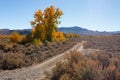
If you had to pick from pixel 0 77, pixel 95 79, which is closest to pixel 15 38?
pixel 0 77

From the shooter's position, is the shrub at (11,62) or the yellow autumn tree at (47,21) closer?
the shrub at (11,62)

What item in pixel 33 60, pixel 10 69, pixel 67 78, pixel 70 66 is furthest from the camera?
pixel 33 60

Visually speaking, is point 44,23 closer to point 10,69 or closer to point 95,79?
point 10,69

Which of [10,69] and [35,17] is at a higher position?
[35,17]

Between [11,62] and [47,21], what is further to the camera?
[47,21]

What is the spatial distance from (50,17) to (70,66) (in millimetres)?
46916

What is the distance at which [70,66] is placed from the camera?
14648 millimetres

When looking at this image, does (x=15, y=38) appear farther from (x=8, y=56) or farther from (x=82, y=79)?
(x=82, y=79)

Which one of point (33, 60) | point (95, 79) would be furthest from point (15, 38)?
point (95, 79)

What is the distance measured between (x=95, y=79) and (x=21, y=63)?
1343cm

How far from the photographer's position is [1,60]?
23.3m

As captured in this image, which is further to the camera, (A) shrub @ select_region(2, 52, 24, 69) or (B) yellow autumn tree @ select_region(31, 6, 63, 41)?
(B) yellow autumn tree @ select_region(31, 6, 63, 41)

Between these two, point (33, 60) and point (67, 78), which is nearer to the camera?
point (67, 78)

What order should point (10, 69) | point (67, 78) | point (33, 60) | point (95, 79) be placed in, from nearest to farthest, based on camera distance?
1. point (95, 79)
2. point (67, 78)
3. point (10, 69)
4. point (33, 60)
